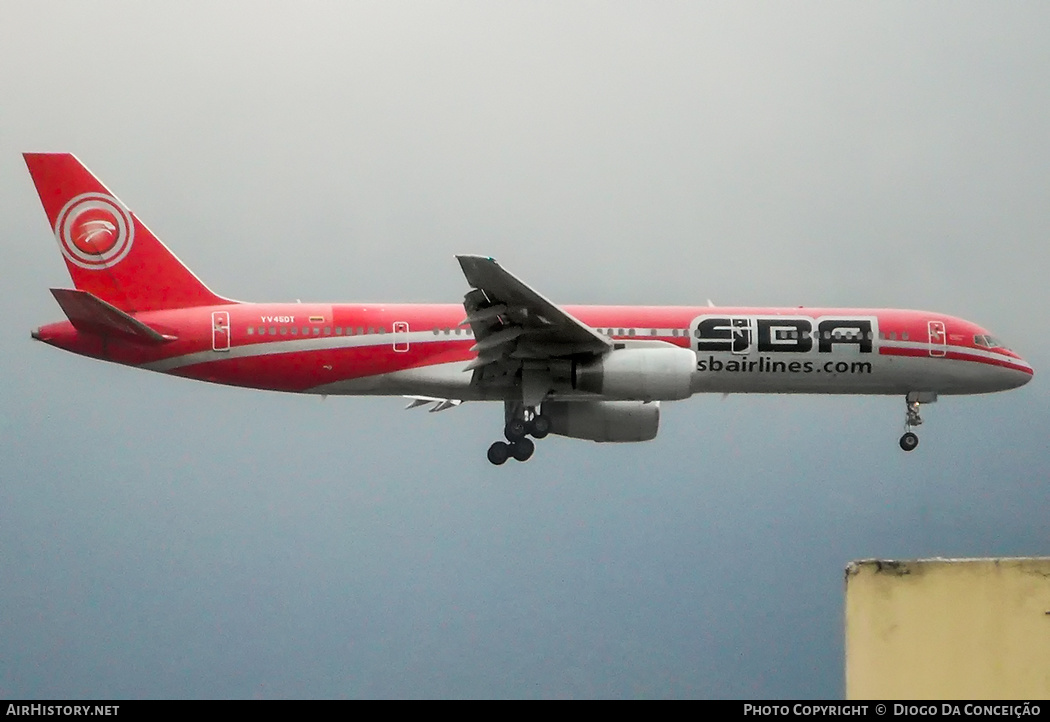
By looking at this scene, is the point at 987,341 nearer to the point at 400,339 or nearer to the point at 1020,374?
the point at 1020,374

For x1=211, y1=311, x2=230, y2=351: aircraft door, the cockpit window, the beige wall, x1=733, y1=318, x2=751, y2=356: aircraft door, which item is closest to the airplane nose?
the cockpit window

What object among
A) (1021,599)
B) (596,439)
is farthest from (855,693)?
(596,439)

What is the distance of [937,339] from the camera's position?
1581 inches

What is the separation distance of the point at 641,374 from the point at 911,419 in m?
10.00

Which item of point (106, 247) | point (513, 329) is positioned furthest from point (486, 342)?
point (106, 247)

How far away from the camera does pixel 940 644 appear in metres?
17.7

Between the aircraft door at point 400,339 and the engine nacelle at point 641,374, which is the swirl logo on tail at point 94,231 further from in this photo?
the engine nacelle at point 641,374

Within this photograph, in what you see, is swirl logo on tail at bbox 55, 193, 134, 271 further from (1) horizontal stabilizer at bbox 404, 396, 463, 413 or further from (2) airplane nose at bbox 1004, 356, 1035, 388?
(2) airplane nose at bbox 1004, 356, 1035, 388

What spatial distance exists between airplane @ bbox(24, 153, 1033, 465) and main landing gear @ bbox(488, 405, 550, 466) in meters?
0.04

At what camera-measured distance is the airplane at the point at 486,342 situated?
1394 inches

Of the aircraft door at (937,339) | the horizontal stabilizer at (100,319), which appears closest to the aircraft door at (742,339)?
the aircraft door at (937,339)
